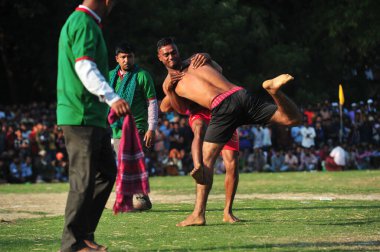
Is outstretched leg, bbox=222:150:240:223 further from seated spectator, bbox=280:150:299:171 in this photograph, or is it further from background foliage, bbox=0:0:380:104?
background foliage, bbox=0:0:380:104

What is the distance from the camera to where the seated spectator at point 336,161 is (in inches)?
1097

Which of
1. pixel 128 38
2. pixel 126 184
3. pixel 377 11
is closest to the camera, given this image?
pixel 126 184

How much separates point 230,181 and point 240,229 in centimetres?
118

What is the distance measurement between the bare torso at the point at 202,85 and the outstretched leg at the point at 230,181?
31.6 inches

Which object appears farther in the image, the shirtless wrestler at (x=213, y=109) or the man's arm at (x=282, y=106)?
the shirtless wrestler at (x=213, y=109)

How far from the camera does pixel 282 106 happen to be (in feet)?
30.0

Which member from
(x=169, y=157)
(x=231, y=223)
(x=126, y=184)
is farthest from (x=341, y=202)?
(x=169, y=157)

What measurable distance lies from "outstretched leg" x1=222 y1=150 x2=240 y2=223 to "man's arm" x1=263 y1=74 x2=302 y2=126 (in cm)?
102

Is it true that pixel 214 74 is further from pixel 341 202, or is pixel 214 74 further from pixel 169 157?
pixel 169 157

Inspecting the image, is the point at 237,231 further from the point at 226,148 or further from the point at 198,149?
the point at 226,148

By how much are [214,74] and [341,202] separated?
3735 mm

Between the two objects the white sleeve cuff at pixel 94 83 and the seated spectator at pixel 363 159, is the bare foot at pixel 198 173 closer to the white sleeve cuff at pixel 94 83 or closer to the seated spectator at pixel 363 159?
the white sleeve cuff at pixel 94 83

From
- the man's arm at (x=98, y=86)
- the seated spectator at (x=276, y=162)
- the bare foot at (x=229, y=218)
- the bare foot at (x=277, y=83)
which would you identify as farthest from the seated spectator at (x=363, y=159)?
the man's arm at (x=98, y=86)

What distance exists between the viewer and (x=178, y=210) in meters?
11.9
